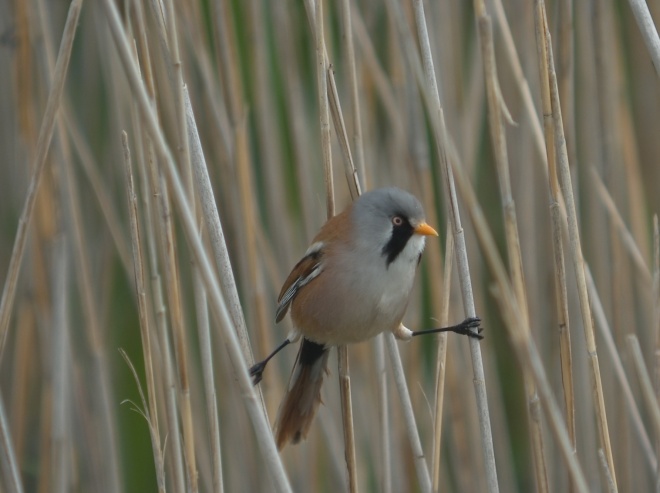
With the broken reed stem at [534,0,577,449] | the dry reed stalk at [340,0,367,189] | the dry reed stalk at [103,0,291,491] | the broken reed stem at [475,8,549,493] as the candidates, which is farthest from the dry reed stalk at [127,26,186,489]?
the broken reed stem at [534,0,577,449]

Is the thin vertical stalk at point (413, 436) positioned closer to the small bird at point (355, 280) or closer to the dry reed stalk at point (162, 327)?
the small bird at point (355, 280)

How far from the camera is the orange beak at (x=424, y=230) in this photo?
2143 mm

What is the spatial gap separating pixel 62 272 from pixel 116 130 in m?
0.57

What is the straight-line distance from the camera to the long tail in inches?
93.9

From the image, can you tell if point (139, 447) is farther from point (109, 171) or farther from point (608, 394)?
point (608, 394)

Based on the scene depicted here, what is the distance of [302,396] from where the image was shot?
7.97ft

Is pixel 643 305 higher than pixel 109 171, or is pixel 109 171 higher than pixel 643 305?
pixel 109 171

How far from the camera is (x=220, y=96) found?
8.67ft

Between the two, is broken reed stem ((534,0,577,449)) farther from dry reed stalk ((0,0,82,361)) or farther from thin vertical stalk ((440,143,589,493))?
dry reed stalk ((0,0,82,361))

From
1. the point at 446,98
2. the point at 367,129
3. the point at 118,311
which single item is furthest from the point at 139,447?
the point at 446,98

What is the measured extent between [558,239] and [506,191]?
157mm

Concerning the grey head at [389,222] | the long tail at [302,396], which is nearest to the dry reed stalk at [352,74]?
the grey head at [389,222]

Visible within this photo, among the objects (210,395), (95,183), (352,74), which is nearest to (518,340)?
(210,395)

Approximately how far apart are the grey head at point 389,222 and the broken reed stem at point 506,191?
389mm
